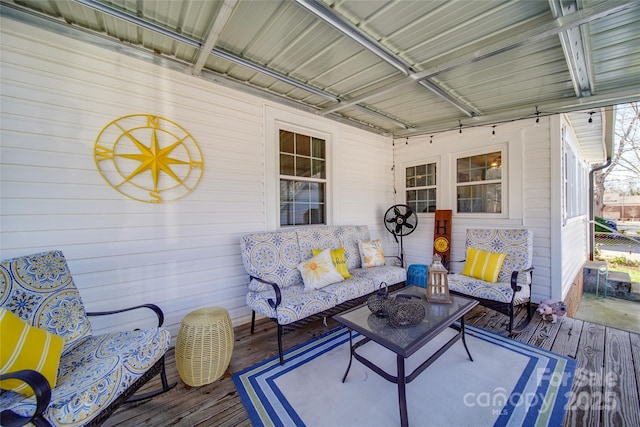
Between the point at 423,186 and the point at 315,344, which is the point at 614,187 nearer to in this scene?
the point at 423,186

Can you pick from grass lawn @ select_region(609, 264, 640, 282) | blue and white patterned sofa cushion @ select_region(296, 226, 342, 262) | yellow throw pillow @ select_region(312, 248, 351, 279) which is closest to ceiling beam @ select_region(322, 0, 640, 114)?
blue and white patterned sofa cushion @ select_region(296, 226, 342, 262)

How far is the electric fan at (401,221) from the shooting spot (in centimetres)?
430

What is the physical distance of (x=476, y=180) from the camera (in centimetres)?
398

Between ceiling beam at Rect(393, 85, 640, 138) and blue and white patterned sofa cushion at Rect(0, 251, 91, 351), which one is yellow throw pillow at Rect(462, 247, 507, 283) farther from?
blue and white patterned sofa cushion at Rect(0, 251, 91, 351)

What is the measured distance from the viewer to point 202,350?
1.93 meters

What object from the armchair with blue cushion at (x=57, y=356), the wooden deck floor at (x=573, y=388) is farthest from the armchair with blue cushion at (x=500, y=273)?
the armchair with blue cushion at (x=57, y=356)

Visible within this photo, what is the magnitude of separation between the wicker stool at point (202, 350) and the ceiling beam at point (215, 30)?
7.41ft

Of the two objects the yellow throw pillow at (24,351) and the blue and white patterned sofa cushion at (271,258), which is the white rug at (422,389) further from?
the yellow throw pillow at (24,351)

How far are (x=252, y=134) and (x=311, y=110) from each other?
1.02 metres

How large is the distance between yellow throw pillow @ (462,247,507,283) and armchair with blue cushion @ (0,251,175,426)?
329 centimetres

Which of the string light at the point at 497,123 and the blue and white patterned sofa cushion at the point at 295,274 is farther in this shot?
the string light at the point at 497,123

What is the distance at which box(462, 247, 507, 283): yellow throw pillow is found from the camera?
9.66ft

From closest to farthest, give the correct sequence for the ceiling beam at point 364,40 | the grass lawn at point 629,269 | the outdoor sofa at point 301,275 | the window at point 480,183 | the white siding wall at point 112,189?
the ceiling beam at point 364,40 → the white siding wall at point 112,189 → the outdoor sofa at point 301,275 → the window at point 480,183 → the grass lawn at point 629,269

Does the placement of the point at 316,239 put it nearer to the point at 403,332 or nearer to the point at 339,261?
the point at 339,261
